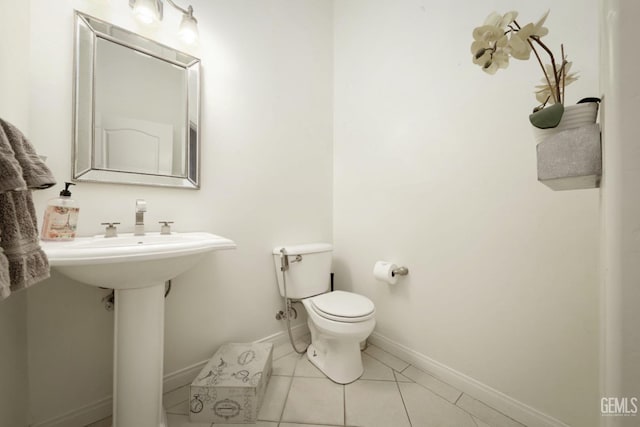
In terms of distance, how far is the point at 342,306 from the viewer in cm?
Answer: 119

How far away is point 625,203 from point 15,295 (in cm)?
151

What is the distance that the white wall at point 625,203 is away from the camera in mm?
278

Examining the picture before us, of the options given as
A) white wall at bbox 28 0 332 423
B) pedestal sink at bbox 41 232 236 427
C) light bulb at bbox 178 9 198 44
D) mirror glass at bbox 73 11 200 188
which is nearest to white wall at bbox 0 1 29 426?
white wall at bbox 28 0 332 423

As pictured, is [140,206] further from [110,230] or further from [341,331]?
[341,331]

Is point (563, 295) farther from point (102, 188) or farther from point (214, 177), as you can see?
point (102, 188)

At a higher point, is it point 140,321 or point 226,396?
point 140,321

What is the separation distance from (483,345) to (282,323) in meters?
A: 1.09

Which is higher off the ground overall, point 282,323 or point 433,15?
point 433,15

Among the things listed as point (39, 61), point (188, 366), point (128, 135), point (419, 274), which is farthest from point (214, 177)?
point (419, 274)

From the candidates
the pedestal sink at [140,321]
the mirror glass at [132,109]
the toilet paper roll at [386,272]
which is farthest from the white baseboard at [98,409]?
the toilet paper roll at [386,272]

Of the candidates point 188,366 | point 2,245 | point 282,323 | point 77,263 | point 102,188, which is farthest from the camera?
point 282,323

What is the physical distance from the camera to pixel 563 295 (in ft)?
2.79

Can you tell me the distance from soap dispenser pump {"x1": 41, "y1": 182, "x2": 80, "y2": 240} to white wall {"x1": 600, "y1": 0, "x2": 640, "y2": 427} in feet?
4.48

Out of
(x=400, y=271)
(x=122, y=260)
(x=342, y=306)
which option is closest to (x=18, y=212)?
(x=122, y=260)
